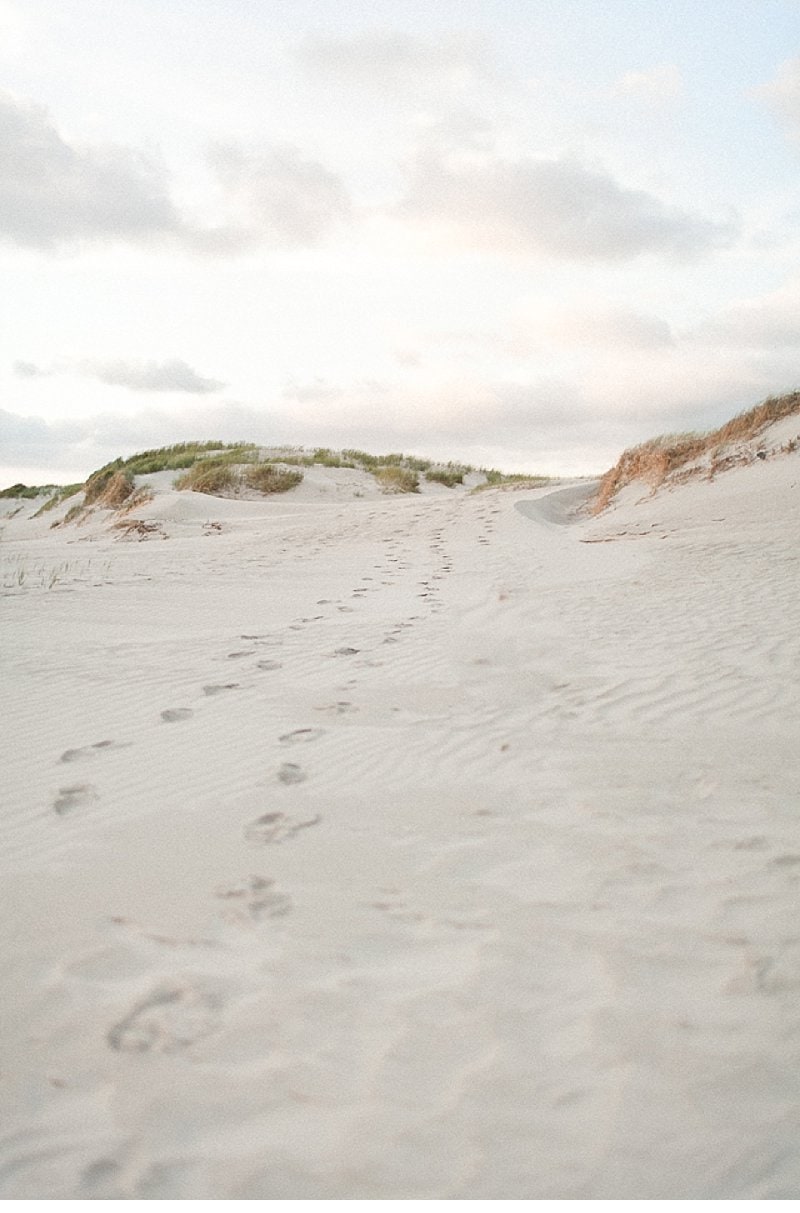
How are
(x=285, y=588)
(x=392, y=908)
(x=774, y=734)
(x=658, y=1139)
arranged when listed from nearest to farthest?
(x=658, y=1139)
(x=392, y=908)
(x=774, y=734)
(x=285, y=588)

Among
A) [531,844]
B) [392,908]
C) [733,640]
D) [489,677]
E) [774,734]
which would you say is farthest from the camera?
[733,640]

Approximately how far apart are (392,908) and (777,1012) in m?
1.04

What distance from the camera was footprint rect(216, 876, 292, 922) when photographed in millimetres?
2266

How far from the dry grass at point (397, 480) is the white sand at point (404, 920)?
1617cm

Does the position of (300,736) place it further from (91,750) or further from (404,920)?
(404,920)

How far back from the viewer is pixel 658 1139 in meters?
1.54

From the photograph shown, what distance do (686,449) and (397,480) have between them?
908 centimetres

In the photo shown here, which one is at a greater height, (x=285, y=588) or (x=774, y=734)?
(x=285, y=588)

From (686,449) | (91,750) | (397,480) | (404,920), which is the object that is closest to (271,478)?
(397,480)

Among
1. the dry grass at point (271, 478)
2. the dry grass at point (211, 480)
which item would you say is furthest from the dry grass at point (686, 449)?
the dry grass at point (211, 480)

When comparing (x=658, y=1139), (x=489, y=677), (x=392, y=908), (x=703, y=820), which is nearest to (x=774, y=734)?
(x=703, y=820)

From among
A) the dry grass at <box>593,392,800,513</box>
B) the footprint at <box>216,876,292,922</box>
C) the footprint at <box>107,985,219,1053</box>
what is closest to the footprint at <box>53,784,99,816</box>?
the footprint at <box>216,876,292,922</box>

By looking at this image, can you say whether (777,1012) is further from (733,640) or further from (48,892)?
(733,640)

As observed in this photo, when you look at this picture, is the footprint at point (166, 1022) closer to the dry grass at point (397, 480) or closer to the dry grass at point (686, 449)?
the dry grass at point (686, 449)
